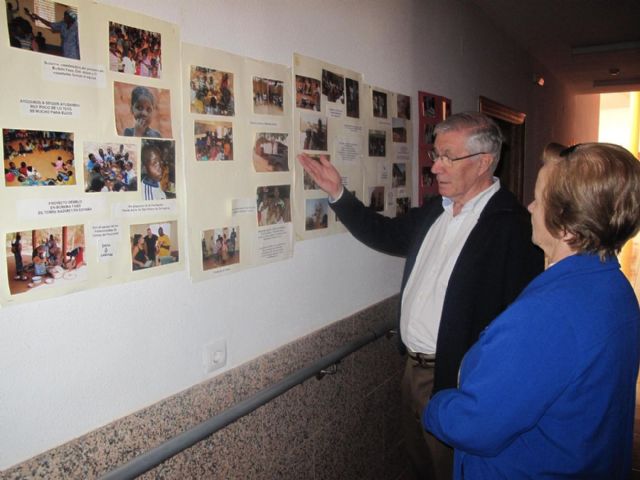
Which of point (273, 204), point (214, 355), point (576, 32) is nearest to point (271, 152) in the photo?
point (273, 204)

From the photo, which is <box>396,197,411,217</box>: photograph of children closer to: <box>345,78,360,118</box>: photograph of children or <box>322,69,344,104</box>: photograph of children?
<box>345,78,360,118</box>: photograph of children

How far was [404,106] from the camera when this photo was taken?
106 inches

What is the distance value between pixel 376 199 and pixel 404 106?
591 mm

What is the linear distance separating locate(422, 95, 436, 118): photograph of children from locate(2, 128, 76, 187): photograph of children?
2211 mm

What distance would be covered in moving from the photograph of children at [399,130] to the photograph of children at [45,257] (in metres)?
1.82

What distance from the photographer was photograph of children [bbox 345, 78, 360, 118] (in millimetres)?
2234

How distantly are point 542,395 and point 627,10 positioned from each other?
3.91 m

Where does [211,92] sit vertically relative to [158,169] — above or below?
above

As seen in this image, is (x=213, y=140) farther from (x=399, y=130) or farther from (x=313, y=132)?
(x=399, y=130)

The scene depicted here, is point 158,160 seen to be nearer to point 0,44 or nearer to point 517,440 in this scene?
point 0,44

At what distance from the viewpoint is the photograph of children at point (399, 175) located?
268cm

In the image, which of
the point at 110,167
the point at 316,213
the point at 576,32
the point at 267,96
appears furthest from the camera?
the point at 576,32

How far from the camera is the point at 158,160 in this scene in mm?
1383

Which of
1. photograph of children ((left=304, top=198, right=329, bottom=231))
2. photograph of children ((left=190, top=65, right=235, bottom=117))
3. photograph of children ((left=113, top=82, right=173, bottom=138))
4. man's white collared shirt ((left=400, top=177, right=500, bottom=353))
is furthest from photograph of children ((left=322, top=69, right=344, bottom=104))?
photograph of children ((left=113, top=82, right=173, bottom=138))
